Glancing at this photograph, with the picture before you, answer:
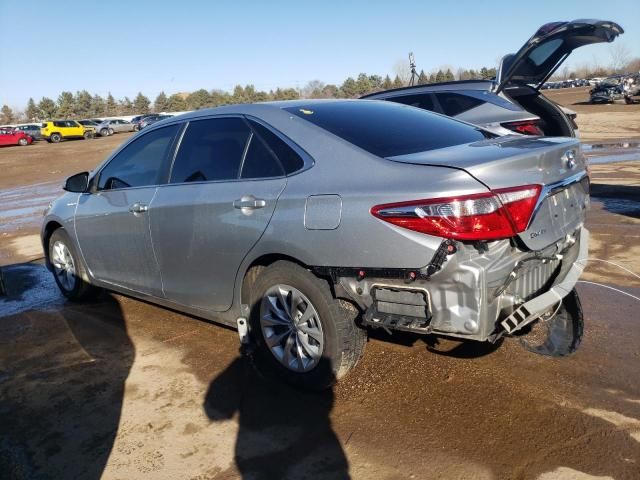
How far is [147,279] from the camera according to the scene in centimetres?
440

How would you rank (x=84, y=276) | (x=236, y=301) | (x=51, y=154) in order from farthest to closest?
(x=51, y=154)
(x=84, y=276)
(x=236, y=301)

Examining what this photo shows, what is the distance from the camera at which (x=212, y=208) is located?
12.1 ft

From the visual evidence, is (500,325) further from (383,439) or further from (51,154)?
(51,154)

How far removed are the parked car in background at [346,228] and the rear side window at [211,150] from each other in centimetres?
1

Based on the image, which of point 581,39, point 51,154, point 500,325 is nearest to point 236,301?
point 500,325

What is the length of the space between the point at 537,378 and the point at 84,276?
157 inches

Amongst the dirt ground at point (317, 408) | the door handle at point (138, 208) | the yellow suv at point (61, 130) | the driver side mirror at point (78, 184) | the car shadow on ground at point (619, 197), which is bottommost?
the dirt ground at point (317, 408)

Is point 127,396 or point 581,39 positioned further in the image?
point 581,39

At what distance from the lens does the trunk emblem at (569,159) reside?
3.15 m

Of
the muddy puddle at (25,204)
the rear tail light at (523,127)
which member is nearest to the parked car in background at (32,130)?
the muddy puddle at (25,204)

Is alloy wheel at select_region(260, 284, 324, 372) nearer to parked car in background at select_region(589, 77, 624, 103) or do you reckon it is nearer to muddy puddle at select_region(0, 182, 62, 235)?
muddy puddle at select_region(0, 182, 62, 235)

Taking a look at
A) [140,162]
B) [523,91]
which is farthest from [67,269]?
[523,91]

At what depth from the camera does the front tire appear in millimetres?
3189

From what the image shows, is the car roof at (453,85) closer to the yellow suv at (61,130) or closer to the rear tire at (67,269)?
the rear tire at (67,269)
